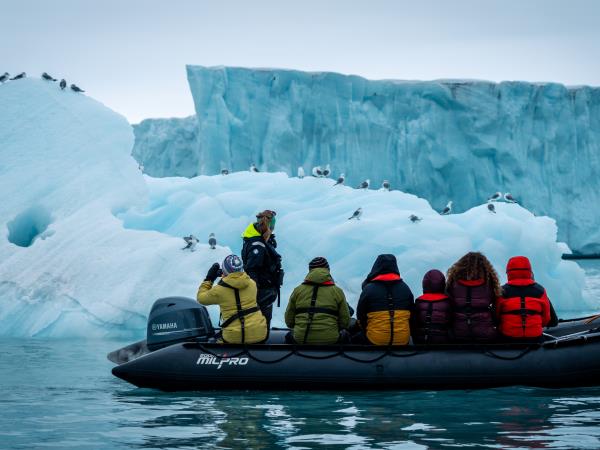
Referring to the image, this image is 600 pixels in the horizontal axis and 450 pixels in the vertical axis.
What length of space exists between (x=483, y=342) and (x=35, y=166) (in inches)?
364

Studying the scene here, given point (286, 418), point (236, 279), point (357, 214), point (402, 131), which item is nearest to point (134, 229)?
point (357, 214)

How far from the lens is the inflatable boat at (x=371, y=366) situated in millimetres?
7129

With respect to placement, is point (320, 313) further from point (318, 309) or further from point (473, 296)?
point (473, 296)

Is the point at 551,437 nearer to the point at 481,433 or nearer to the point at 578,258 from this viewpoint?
the point at 481,433

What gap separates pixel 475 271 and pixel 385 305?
796 mm

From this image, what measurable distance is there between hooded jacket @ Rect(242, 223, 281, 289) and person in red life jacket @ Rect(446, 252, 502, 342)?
168 cm

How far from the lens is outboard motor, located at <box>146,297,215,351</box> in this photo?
7852 millimetres

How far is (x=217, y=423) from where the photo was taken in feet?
19.1

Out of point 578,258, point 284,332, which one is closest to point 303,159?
point 578,258

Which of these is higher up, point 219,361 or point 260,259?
point 260,259

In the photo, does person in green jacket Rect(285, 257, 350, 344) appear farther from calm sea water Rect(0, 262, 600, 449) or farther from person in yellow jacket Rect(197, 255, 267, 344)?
calm sea water Rect(0, 262, 600, 449)

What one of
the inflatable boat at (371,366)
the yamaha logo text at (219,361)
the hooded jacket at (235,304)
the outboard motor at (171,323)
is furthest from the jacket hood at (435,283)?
the outboard motor at (171,323)

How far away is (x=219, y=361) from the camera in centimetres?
729

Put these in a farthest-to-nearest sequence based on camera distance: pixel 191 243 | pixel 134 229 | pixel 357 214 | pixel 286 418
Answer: pixel 134 229 → pixel 357 214 → pixel 191 243 → pixel 286 418
